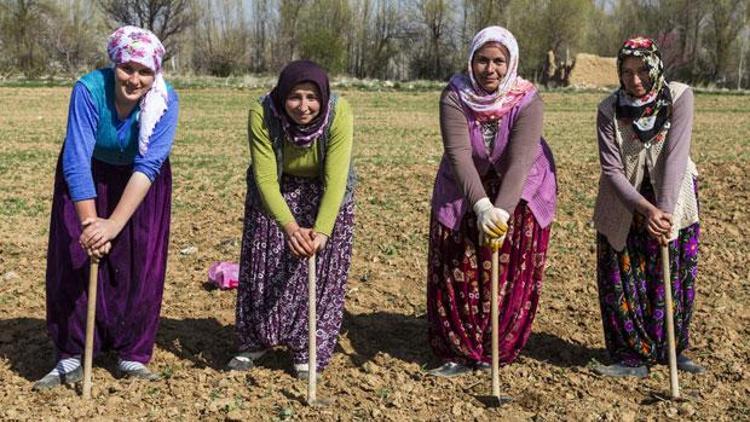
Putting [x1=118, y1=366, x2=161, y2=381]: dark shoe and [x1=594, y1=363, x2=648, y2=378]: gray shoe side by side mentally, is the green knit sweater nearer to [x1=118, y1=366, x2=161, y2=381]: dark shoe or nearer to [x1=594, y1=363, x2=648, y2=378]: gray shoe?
[x1=118, y1=366, x2=161, y2=381]: dark shoe

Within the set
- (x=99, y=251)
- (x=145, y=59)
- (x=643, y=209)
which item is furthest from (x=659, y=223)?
(x=99, y=251)

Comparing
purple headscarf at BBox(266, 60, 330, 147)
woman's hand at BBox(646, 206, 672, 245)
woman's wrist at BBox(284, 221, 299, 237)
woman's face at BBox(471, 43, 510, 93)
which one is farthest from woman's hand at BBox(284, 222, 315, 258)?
woman's hand at BBox(646, 206, 672, 245)

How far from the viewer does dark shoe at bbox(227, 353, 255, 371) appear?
4379 millimetres

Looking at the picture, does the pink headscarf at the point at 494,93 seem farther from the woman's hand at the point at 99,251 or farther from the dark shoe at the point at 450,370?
the woman's hand at the point at 99,251

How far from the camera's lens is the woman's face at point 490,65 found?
394cm

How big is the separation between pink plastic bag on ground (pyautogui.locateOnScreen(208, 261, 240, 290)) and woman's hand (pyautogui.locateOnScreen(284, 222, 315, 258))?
69.7 inches

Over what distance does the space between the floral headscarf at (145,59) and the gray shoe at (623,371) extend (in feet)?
7.81

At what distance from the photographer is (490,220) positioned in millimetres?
3926

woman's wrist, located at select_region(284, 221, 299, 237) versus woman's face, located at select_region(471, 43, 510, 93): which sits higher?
woman's face, located at select_region(471, 43, 510, 93)

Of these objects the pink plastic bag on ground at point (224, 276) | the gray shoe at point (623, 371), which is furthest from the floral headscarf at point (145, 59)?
the gray shoe at point (623, 371)

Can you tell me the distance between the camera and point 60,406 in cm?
388

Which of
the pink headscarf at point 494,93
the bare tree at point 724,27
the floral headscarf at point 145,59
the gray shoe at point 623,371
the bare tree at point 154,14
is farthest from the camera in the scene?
the bare tree at point 724,27

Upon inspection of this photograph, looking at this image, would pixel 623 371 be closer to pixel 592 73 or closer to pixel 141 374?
pixel 141 374

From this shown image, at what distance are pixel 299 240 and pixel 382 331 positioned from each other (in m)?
1.28
